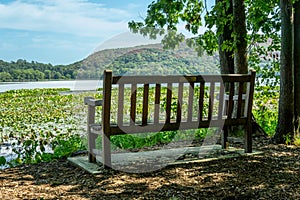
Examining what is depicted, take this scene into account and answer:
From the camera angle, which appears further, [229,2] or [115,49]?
[229,2]

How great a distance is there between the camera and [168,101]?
4.23 m

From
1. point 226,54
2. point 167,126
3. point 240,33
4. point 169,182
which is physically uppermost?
point 240,33

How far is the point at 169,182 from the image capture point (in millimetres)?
3715

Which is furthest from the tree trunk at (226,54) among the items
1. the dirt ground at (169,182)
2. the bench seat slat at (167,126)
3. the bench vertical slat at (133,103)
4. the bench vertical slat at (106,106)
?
the bench vertical slat at (106,106)

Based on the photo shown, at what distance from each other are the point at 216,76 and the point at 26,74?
13264mm

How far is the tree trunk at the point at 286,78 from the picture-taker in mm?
5414

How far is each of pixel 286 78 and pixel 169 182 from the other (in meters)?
2.58

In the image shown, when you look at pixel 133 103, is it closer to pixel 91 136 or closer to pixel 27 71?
pixel 91 136

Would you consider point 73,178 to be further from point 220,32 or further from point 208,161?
point 220,32

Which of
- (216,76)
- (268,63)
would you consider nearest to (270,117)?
(268,63)

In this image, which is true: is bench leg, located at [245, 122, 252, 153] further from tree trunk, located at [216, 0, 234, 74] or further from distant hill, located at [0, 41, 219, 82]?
tree trunk, located at [216, 0, 234, 74]

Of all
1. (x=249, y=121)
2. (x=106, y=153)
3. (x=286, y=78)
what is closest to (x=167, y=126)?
(x=106, y=153)

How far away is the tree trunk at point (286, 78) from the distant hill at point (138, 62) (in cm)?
108

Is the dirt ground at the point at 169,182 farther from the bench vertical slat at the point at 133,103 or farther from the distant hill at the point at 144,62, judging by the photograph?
the distant hill at the point at 144,62
